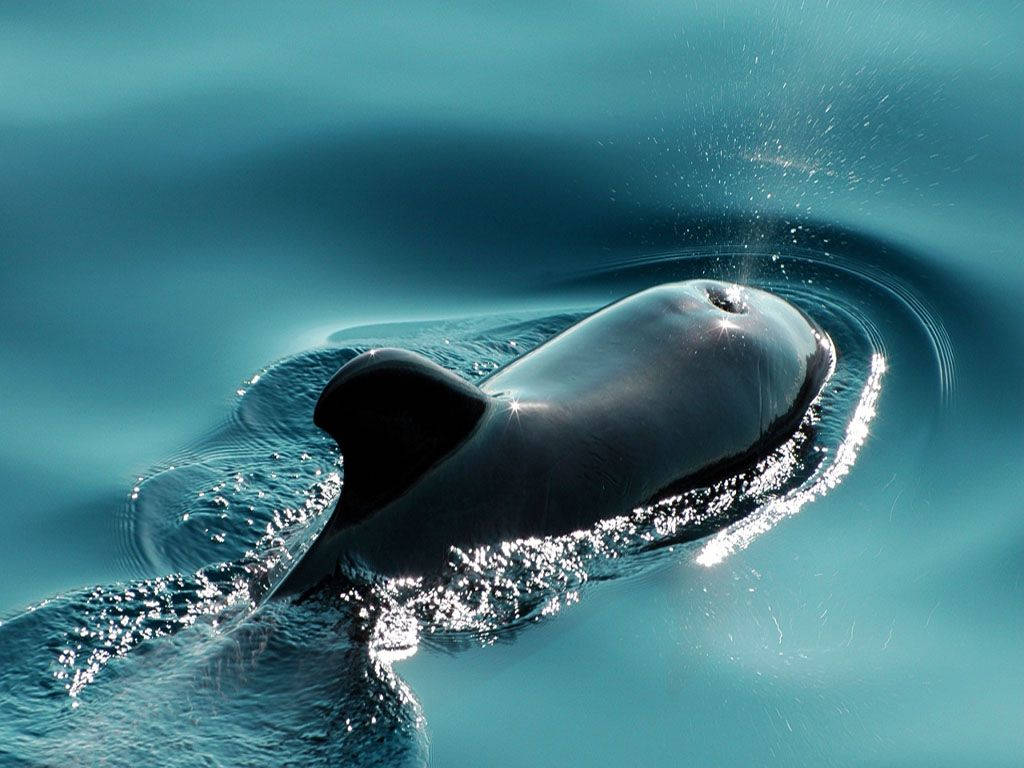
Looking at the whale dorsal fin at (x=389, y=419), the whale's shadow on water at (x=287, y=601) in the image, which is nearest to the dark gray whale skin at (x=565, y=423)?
the whale dorsal fin at (x=389, y=419)

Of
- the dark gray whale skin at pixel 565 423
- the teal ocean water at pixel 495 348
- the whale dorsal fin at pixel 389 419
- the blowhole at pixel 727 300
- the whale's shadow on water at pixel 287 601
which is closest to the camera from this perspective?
the whale's shadow on water at pixel 287 601

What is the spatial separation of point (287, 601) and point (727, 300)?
3.46 m

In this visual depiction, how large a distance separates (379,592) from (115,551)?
1.44m

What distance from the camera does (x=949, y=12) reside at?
12805 mm

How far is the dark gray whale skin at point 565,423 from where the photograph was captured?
6637 mm

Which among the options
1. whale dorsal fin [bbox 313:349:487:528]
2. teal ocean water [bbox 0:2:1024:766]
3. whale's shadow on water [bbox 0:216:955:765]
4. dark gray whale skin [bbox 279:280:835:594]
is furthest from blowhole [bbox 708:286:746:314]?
whale dorsal fin [bbox 313:349:487:528]

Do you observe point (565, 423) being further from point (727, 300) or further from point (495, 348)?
point (495, 348)

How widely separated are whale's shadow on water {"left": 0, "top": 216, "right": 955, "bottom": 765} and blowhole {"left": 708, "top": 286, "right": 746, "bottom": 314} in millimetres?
691

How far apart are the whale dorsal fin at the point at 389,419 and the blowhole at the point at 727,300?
2236 mm

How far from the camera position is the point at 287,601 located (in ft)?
21.2

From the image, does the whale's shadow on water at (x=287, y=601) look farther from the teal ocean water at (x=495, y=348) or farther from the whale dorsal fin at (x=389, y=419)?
the whale dorsal fin at (x=389, y=419)

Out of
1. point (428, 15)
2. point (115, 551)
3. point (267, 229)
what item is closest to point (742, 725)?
point (115, 551)

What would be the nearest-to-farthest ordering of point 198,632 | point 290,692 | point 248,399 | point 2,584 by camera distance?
point 290,692, point 198,632, point 2,584, point 248,399

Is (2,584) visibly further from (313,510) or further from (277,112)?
(277,112)
